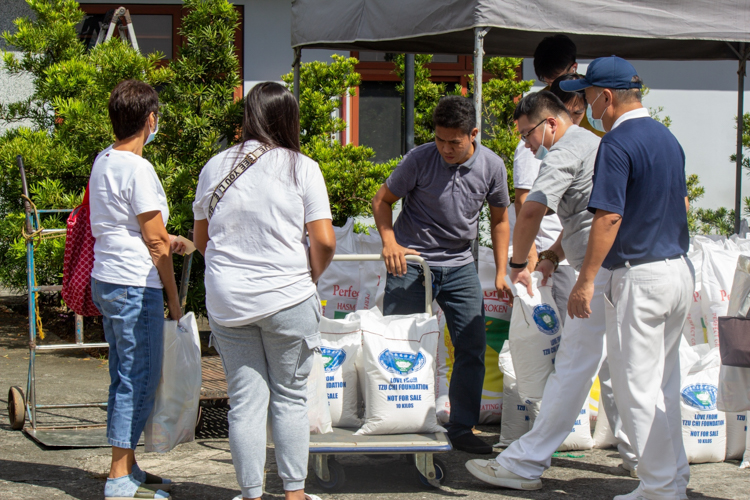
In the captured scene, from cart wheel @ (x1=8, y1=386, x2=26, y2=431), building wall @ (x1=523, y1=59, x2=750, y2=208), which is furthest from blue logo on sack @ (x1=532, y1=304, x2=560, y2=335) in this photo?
building wall @ (x1=523, y1=59, x2=750, y2=208)

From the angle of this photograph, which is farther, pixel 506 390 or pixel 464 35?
pixel 464 35

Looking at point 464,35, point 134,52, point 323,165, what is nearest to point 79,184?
point 134,52

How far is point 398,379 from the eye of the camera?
11.4ft

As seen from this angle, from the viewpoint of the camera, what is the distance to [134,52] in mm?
6258

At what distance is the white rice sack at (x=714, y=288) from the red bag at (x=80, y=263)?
3.37 meters

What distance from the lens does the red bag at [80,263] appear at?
11.0 feet

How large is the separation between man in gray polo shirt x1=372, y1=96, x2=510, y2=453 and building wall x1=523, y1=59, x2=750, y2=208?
18.3ft

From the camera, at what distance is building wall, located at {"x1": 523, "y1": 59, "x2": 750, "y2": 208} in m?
9.28

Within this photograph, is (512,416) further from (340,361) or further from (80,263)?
(80,263)

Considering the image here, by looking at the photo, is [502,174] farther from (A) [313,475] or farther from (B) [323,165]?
(B) [323,165]

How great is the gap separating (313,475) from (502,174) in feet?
5.91

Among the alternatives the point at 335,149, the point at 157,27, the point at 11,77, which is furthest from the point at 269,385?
the point at 11,77

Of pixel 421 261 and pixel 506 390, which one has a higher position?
pixel 421 261

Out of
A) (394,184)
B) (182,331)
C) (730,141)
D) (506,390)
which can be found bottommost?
(506,390)
